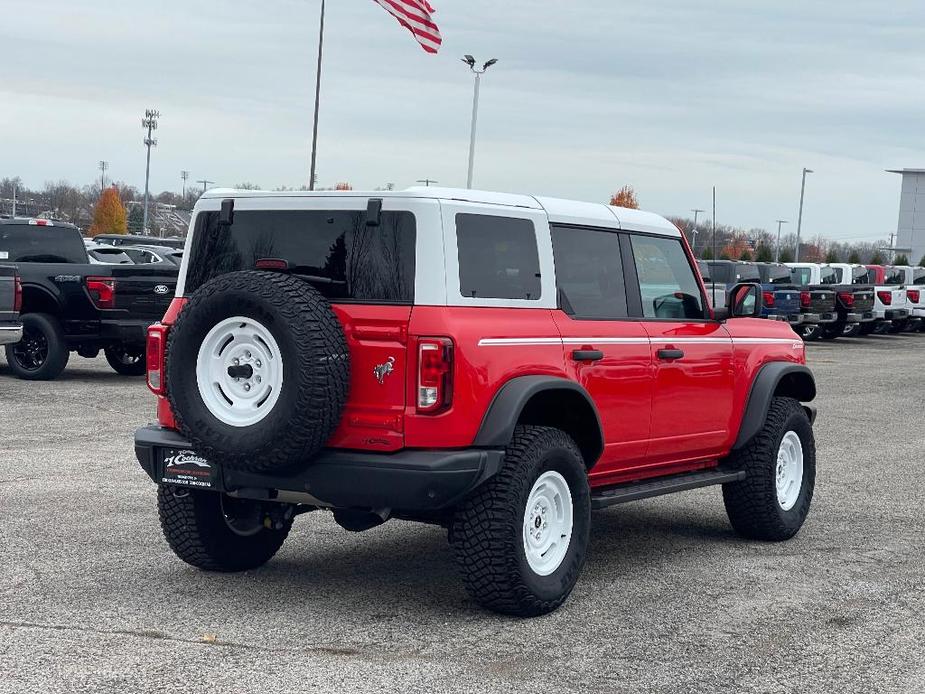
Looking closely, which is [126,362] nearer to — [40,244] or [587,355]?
[40,244]

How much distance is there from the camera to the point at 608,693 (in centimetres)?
511

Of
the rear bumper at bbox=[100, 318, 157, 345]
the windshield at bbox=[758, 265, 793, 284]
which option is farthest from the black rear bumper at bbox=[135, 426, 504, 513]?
the windshield at bbox=[758, 265, 793, 284]

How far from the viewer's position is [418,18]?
73.6 ft

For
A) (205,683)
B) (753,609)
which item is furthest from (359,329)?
(753,609)

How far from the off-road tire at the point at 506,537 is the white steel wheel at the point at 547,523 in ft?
0.26

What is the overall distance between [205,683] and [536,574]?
1758 mm

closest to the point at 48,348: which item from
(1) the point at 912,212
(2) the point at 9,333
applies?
(2) the point at 9,333

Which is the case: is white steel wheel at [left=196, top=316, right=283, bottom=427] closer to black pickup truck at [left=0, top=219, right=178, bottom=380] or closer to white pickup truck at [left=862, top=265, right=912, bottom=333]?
black pickup truck at [left=0, top=219, right=178, bottom=380]

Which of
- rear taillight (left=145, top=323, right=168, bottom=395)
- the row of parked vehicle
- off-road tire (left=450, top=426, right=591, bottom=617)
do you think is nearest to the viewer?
off-road tire (left=450, top=426, right=591, bottom=617)

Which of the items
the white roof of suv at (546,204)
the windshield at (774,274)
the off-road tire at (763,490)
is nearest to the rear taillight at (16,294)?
the white roof of suv at (546,204)

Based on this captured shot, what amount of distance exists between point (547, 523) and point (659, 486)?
3.88 feet

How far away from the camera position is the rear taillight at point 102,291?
16.9 m

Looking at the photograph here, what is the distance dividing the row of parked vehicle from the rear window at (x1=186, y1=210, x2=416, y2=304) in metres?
23.1

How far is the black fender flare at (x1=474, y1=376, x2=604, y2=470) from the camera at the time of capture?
6.03 metres
